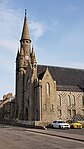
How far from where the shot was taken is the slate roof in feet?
175

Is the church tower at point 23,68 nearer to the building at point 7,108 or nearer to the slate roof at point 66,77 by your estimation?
the slate roof at point 66,77

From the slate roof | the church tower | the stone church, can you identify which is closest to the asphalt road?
the stone church

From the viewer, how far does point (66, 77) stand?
55750mm

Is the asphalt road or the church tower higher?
the church tower

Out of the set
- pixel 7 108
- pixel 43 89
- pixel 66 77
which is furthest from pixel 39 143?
pixel 7 108

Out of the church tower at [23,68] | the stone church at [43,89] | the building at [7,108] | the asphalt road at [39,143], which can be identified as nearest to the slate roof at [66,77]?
the stone church at [43,89]

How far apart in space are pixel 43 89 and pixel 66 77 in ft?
32.4

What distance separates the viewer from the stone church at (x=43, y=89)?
47.9 meters

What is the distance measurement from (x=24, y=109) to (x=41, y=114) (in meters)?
8.82

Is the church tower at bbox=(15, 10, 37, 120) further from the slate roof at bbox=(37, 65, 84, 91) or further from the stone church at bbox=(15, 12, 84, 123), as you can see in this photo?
the slate roof at bbox=(37, 65, 84, 91)

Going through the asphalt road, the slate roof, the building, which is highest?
the slate roof

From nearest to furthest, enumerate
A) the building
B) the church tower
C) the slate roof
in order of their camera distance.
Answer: the slate roof < the church tower < the building

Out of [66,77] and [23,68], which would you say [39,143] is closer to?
[66,77]

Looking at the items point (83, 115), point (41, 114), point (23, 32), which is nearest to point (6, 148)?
point (41, 114)
